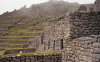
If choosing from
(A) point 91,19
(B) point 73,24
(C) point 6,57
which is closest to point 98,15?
(A) point 91,19

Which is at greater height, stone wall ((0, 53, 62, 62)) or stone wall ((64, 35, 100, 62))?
stone wall ((64, 35, 100, 62))

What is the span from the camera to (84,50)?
Result: 5.50m

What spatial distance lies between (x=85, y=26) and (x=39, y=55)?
3451mm

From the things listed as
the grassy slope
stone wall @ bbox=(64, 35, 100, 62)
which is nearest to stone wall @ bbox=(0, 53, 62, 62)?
stone wall @ bbox=(64, 35, 100, 62)

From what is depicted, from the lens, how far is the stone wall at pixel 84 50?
15.5 feet

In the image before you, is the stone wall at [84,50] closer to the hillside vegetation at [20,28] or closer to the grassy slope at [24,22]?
the hillside vegetation at [20,28]

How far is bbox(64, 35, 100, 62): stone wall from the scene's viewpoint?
15.5ft

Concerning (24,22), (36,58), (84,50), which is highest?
(24,22)

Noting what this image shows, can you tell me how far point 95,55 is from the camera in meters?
4.70

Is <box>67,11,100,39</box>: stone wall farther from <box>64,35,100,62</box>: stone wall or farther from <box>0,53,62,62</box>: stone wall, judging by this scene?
<box>0,53,62,62</box>: stone wall

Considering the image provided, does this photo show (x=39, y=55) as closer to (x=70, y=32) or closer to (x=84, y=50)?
(x=70, y=32)

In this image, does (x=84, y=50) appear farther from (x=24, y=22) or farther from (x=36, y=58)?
(x=24, y=22)

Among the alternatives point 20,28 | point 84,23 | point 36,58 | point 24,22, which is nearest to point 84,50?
point 84,23

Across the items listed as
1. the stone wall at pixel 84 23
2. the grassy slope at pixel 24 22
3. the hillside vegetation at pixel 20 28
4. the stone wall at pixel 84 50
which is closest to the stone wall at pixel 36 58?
the stone wall at pixel 84 50
